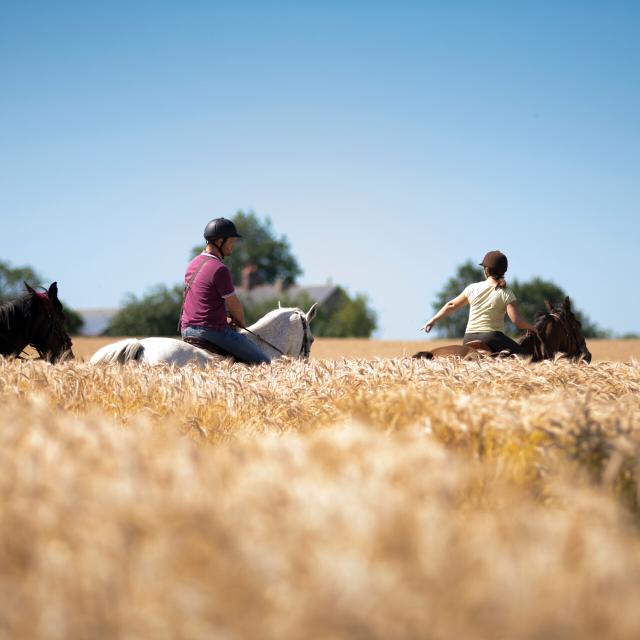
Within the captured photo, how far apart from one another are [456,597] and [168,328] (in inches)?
3089

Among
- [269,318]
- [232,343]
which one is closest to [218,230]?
[232,343]

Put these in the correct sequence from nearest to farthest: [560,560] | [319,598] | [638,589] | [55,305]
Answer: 1. [319,598]
2. [638,589]
3. [560,560]
4. [55,305]

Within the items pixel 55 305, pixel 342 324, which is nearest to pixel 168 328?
pixel 342 324

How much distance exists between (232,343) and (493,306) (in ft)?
11.3

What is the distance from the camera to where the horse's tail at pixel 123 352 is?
30.4 ft

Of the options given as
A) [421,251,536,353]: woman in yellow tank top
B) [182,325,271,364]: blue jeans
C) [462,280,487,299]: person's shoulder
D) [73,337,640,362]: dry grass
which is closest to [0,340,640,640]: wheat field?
[182,325,271,364]: blue jeans

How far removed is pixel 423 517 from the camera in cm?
210

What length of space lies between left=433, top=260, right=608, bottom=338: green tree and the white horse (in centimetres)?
7194

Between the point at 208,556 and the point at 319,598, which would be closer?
the point at 319,598

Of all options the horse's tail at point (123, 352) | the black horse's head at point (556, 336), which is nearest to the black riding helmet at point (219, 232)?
the horse's tail at point (123, 352)

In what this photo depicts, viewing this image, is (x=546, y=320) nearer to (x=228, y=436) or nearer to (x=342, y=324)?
(x=228, y=436)

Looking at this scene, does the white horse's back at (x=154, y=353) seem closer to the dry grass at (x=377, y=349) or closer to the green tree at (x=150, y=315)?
the dry grass at (x=377, y=349)

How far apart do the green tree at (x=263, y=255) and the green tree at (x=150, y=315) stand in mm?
22128

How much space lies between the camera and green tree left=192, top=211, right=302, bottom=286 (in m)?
103
